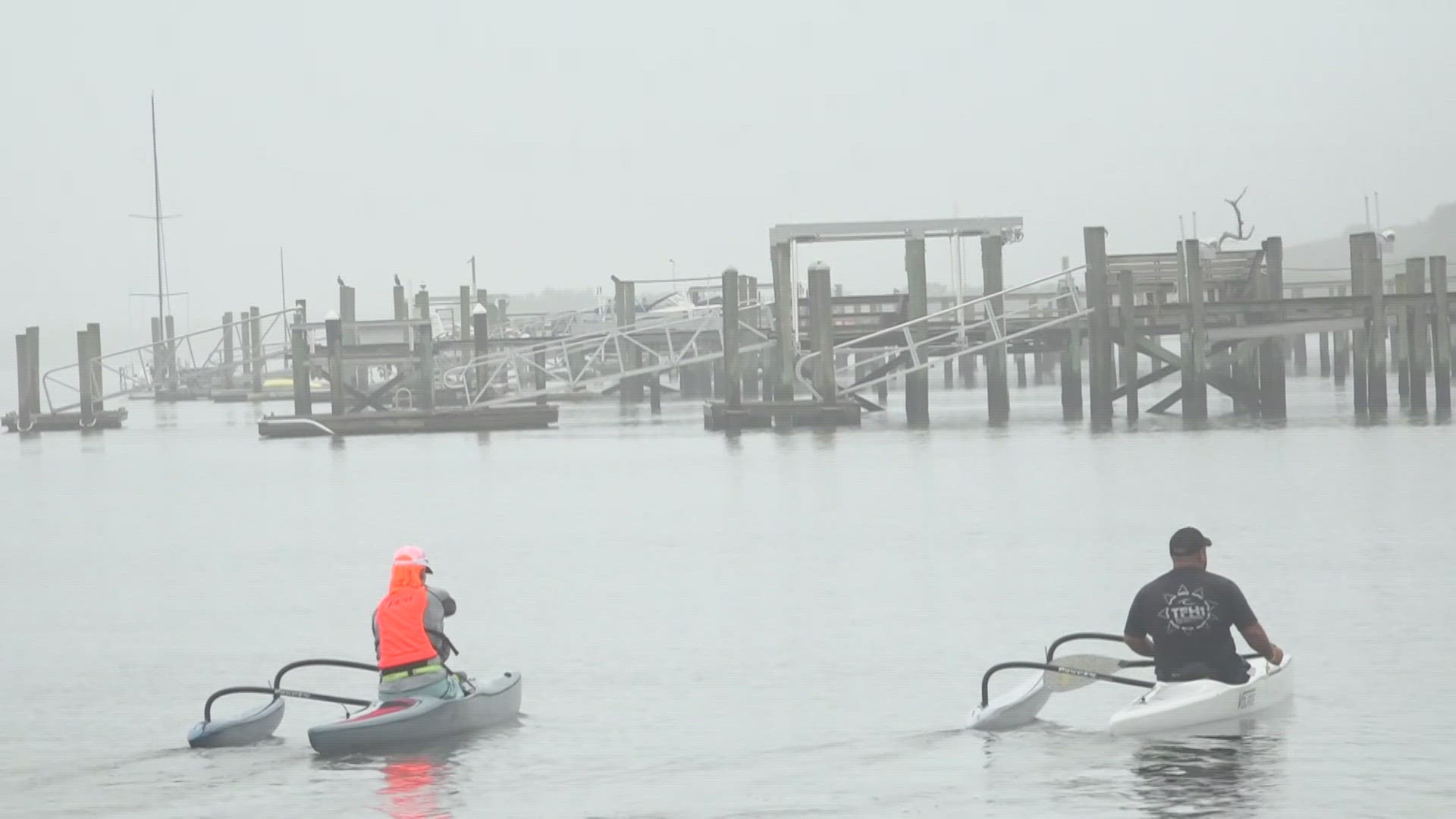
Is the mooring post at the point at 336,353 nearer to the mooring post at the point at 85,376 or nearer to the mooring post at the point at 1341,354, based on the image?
the mooring post at the point at 85,376

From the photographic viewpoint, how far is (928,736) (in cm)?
1488

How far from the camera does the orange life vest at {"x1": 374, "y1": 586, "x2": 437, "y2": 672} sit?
1398cm

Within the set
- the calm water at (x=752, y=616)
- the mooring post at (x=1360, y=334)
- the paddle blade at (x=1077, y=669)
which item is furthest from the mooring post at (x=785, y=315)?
the paddle blade at (x=1077, y=669)

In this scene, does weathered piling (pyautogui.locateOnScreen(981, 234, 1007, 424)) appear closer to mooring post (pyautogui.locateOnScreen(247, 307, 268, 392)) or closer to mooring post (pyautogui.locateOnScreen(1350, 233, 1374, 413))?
mooring post (pyautogui.locateOnScreen(1350, 233, 1374, 413))

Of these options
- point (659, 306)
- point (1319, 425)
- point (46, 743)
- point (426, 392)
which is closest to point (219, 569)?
point (46, 743)

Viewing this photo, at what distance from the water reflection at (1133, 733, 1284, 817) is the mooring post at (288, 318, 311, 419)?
39.6 meters

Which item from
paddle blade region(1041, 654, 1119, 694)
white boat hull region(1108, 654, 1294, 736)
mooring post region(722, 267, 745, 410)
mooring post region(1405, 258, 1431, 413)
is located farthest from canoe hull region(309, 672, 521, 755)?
mooring post region(1405, 258, 1431, 413)

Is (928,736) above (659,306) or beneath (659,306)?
beneath

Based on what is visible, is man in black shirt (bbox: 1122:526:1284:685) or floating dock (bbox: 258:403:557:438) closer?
man in black shirt (bbox: 1122:526:1284:685)

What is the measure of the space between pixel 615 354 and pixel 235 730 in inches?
1967

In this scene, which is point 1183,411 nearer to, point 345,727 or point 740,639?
point 740,639

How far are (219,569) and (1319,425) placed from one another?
2722 centimetres

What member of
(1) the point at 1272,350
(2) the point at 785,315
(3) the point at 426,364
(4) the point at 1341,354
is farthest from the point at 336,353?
(4) the point at 1341,354

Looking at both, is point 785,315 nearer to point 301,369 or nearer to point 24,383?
point 301,369
